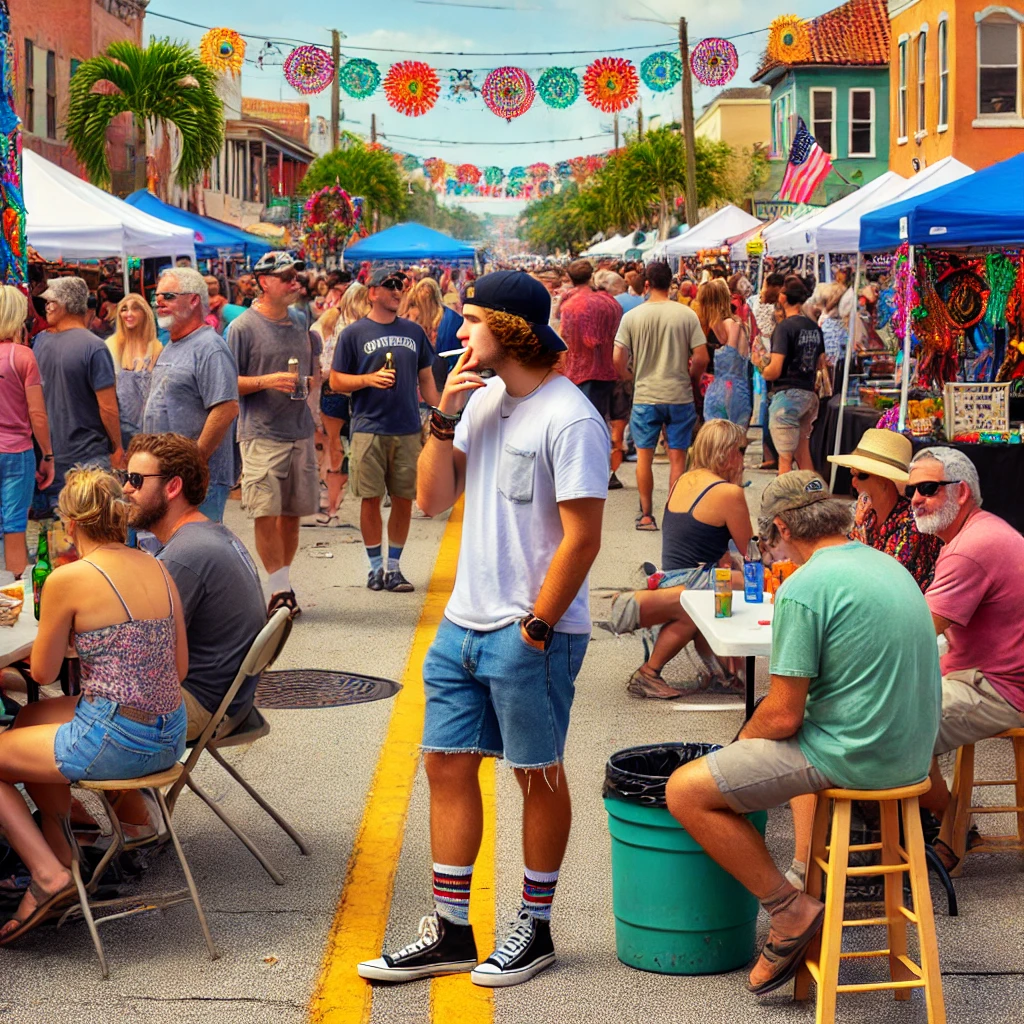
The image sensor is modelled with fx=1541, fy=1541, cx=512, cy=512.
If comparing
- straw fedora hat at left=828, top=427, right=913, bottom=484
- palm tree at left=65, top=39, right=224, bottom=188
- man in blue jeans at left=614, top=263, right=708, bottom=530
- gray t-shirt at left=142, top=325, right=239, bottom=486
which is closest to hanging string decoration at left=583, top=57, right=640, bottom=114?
palm tree at left=65, top=39, right=224, bottom=188

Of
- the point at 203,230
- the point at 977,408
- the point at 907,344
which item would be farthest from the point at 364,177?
the point at 977,408

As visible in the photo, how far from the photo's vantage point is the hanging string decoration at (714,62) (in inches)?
1274

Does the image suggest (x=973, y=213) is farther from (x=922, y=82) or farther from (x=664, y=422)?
(x=922, y=82)

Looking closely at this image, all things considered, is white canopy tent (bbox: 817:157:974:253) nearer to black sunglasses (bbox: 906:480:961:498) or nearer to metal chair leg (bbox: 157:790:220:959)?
black sunglasses (bbox: 906:480:961:498)

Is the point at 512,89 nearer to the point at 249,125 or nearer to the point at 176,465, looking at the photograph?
the point at 176,465

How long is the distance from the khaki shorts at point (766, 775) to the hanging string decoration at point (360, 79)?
29.8m

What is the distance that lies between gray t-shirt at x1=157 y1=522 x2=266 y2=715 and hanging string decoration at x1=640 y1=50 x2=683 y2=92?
27.4 metres

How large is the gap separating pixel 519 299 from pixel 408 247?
2517cm

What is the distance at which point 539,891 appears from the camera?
14.7ft

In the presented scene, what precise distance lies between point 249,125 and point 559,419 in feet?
210

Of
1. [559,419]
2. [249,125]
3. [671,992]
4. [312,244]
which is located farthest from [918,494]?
[249,125]

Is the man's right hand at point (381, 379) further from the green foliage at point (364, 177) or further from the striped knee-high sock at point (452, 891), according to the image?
the green foliage at point (364, 177)

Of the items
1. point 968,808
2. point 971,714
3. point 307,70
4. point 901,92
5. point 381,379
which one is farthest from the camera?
point 901,92

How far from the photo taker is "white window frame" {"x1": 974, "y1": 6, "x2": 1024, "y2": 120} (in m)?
30.3
